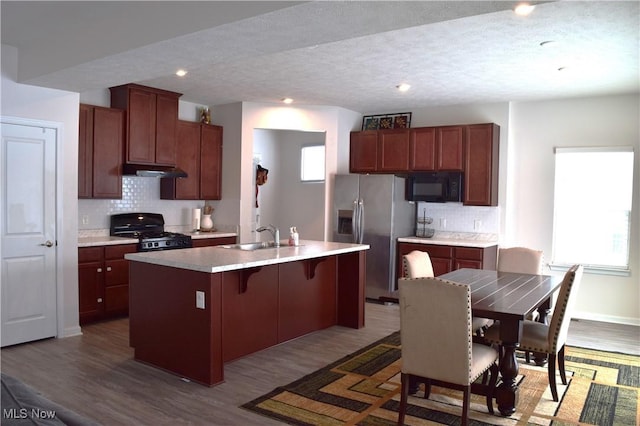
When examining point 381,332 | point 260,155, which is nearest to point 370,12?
point 381,332

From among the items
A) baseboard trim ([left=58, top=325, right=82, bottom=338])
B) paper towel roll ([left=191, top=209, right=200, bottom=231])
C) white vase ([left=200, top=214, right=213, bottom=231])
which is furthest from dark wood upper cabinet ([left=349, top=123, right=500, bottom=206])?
baseboard trim ([left=58, top=325, right=82, bottom=338])

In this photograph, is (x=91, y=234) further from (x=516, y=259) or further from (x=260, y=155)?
(x=516, y=259)

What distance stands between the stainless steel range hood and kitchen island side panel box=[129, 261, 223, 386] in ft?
6.53

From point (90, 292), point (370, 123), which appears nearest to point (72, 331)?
point (90, 292)

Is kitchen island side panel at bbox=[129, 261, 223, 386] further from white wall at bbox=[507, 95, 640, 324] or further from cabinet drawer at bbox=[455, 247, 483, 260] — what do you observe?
white wall at bbox=[507, 95, 640, 324]

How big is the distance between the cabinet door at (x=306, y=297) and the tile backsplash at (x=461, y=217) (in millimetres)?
2295

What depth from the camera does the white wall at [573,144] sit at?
5.75 m

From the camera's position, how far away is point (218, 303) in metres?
3.55

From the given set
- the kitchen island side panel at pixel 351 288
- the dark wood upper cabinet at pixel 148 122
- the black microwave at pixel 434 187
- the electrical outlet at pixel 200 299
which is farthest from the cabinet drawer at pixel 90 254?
the black microwave at pixel 434 187

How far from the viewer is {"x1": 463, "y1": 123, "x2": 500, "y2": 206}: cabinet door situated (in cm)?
621

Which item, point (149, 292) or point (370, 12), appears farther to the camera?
point (149, 292)

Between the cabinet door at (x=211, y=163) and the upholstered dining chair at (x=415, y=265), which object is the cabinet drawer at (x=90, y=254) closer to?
the cabinet door at (x=211, y=163)

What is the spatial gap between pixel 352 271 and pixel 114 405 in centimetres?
272

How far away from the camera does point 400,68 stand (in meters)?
4.85
